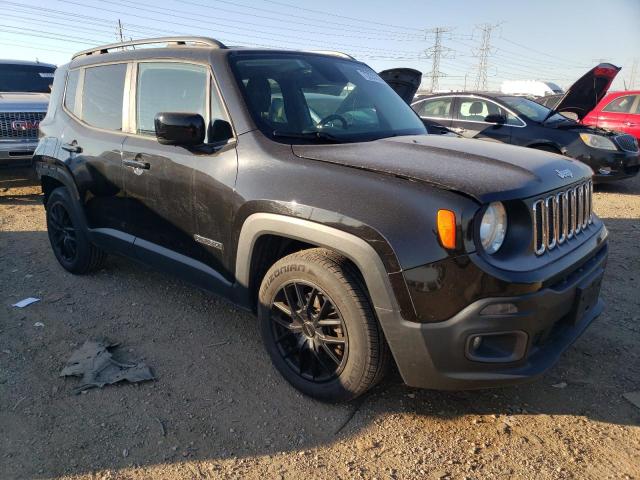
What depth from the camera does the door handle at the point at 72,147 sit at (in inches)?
157

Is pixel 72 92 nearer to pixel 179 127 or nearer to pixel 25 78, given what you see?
pixel 179 127

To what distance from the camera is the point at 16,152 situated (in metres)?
7.57

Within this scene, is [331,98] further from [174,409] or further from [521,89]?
[521,89]

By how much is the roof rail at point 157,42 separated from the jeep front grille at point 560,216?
7.21 feet

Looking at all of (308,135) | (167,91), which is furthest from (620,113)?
(167,91)

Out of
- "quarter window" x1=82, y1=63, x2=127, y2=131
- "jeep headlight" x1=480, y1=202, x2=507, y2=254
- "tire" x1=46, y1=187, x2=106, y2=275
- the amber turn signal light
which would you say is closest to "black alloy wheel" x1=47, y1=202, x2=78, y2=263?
"tire" x1=46, y1=187, x2=106, y2=275

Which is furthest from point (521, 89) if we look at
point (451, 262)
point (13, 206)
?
point (451, 262)

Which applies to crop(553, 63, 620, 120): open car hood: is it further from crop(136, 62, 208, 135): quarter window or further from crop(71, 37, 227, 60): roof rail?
crop(136, 62, 208, 135): quarter window

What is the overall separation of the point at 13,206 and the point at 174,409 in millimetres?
6231

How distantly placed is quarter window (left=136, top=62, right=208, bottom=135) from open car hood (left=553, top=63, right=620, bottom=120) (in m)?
5.85

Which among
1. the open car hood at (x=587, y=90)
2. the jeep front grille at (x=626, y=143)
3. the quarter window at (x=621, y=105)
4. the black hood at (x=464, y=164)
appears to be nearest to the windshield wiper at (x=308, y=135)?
the black hood at (x=464, y=164)

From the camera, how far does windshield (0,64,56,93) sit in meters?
9.03

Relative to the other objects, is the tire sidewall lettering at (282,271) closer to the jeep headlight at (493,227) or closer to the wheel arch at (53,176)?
the jeep headlight at (493,227)

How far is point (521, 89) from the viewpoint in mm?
32781
